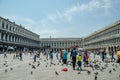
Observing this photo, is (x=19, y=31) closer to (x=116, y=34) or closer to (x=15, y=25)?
(x=15, y=25)

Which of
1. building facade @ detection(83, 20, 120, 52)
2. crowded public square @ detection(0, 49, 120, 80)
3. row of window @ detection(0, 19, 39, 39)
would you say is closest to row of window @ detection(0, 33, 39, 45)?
row of window @ detection(0, 19, 39, 39)

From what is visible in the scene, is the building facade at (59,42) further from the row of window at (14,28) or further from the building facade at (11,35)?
the building facade at (11,35)

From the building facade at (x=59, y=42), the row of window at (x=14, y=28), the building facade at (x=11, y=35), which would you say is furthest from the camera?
the building facade at (x=59, y=42)

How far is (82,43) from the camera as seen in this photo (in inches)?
4998

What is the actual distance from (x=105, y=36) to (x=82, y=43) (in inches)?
2123

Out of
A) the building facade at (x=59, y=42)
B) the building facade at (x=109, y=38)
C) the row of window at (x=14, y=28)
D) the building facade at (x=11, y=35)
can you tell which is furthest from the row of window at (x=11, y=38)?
the building facade at (x=59, y=42)

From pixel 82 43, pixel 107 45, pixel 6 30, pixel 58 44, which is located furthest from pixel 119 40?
pixel 58 44

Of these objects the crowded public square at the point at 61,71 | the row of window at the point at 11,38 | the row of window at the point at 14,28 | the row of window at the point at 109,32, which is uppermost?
the row of window at the point at 14,28

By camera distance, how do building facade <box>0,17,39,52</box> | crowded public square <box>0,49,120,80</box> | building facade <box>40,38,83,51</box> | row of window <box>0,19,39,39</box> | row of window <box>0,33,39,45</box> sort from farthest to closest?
building facade <box>40,38,83,51</box>, row of window <box>0,19,39,39</box>, building facade <box>0,17,39,52</box>, row of window <box>0,33,39,45</box>, crowded public square <box>0,49,120,80</box>

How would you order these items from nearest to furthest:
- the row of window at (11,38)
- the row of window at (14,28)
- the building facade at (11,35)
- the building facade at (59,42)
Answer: the row of window at (11,38) → the building facade at (11,35) → the row of window at (14,28) → the building facade at (59,42)

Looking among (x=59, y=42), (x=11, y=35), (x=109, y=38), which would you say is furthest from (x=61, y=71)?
(x=59, y=42)

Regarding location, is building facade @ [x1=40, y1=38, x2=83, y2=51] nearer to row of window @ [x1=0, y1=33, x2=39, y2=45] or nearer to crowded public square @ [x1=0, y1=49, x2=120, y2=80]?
row of window @ [x1=0, y1=33, x2=39, y2=45]

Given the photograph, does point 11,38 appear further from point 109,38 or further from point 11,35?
point 109,38

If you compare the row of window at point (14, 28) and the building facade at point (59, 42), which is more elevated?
the row of window at point (14, 28)
